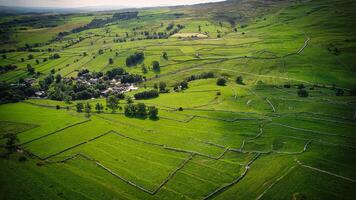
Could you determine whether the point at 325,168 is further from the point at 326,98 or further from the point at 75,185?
the point at 75,185

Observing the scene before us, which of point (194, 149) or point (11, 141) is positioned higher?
point (11, 141)

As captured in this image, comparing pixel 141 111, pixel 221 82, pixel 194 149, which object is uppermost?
pixel 221 82

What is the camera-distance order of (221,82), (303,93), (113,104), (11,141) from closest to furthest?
1. (11,141)
2. (303,93)
3. (113,104)
4. (221,82)

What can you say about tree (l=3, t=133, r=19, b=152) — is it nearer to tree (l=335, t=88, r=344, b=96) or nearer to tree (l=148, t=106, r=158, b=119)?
tree (l=148, t=106, r=158, b=119)

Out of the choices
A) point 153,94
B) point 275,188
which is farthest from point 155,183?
point 153,94

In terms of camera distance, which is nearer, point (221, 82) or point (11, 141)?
point (11, 141)

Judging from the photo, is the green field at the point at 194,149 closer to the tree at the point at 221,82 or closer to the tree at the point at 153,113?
the tree at the point at 153,113

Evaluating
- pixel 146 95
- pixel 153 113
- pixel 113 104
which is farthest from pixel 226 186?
pixel 146 95

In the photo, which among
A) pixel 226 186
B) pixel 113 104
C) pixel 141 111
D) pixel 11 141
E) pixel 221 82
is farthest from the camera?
pixel 221 82

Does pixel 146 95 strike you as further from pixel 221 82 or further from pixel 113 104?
pixel 221 82
